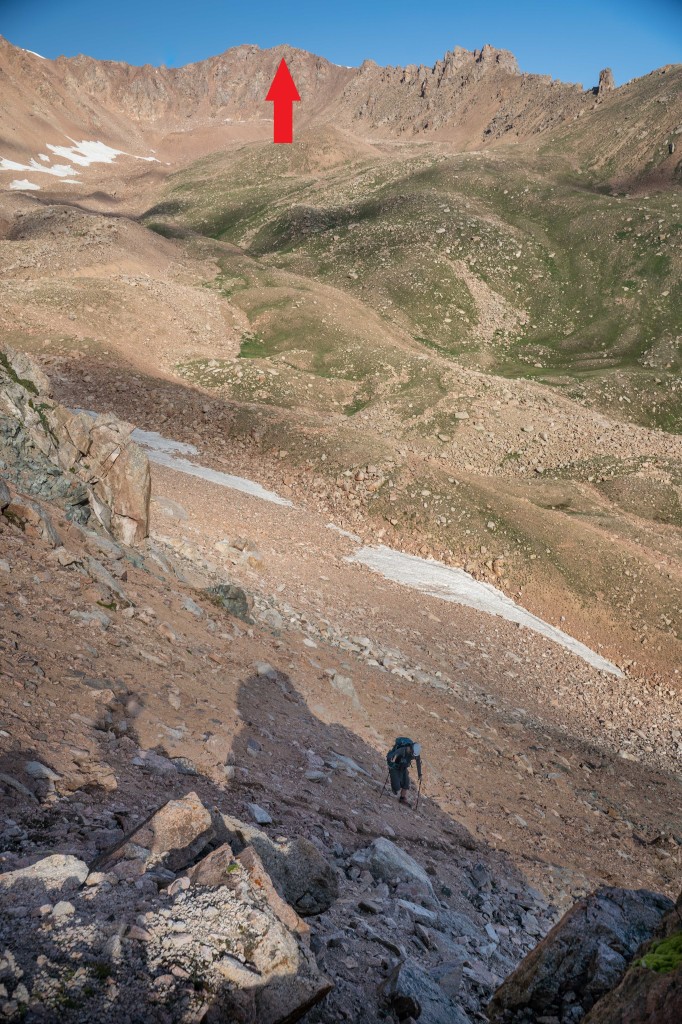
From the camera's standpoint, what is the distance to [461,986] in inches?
254

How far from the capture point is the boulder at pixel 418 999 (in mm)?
5598

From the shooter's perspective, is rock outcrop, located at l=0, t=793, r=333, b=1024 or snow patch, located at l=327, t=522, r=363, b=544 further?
snow patch, located at l=327, t=522, r=363, b=544

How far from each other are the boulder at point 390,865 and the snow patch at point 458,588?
1675cm

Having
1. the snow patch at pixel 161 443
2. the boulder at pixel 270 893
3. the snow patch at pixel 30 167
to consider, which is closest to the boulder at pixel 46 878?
the boulder at pixel 270 893

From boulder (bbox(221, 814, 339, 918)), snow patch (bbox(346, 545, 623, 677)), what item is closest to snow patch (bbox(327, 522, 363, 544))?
snow patch (bbox(346, 545, 623, 677))

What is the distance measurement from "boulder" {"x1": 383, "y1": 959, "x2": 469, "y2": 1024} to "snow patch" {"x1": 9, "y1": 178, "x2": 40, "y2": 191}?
197 metres

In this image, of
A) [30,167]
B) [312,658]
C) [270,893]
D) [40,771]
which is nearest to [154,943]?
[270,893]

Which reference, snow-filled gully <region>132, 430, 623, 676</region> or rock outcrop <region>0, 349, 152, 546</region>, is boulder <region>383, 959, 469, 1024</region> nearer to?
rock outcrop <region>0, 349, 152, 546</region>

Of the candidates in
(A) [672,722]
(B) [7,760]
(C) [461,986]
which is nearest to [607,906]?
(C) [461,986]

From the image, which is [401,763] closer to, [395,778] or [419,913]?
[395,778]

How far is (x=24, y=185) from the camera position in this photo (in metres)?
168

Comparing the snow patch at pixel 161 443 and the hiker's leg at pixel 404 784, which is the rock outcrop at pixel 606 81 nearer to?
the snow patch at pixel 161 443

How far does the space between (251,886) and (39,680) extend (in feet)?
16.8

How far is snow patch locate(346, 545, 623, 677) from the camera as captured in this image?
26.2 metres
